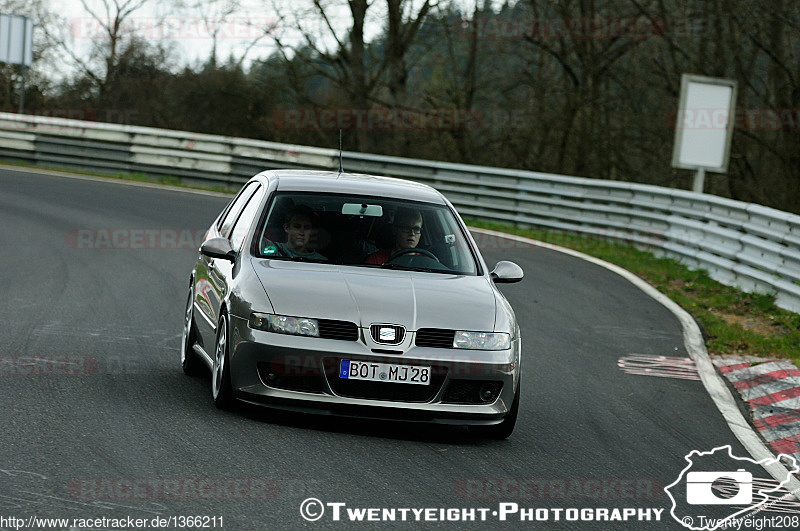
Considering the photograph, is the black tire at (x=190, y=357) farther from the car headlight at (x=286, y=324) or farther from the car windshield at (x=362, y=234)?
the car headlight at (x=286, y=324)

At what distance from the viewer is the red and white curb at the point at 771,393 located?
802 cm

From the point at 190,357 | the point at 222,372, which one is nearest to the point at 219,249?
the point at 222,372

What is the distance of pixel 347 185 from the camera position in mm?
8164

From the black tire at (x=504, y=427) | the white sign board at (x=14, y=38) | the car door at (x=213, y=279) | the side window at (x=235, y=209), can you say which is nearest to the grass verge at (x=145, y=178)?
the white sign board at (x=14, y=38)

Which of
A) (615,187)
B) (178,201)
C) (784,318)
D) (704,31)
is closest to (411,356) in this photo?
(784,318)

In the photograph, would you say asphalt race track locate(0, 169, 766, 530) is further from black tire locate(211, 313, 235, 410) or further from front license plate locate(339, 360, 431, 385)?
front license plate locate(339, 360, 431, 385)

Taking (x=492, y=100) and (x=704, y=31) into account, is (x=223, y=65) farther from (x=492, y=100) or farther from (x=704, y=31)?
(x=704, y=31)

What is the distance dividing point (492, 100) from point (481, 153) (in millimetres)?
1509

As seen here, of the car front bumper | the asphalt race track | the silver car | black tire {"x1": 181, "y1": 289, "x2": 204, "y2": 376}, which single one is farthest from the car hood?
black tire {"x1": 181, "y1": 289, "x2": 204, "y2": 376}

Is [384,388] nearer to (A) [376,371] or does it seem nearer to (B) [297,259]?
(A) [376,371]

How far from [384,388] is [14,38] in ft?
Answer: 101

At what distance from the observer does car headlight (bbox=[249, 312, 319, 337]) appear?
6.58 metres

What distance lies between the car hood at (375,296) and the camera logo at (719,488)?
1410mm

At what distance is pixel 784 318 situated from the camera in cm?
1263
